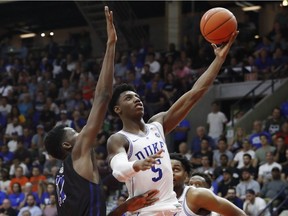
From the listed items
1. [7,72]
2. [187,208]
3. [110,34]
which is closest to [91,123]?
[110,34]

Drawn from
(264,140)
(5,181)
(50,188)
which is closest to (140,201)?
(264,140)

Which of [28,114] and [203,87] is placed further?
[28,114]

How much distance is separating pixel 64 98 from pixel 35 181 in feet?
15.0

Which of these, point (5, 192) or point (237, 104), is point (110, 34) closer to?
point (5, 192)

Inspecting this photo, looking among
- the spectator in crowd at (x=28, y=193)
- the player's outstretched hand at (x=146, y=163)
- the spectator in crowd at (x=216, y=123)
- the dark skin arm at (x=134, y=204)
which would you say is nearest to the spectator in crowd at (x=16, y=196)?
the spectator in crowd at (x=28, y=193)

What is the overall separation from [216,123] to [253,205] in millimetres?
4783

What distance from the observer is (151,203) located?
638cm

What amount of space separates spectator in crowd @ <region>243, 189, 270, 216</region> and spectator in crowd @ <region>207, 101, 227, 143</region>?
14.3 feet

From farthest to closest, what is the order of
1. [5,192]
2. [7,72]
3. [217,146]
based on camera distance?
[7,72] → [5,192] → [217,146]

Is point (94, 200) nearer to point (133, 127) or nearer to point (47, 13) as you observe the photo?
point (133, 127)

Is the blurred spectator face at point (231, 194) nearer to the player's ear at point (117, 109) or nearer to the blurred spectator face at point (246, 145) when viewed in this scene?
the blurred spectator face at point (246, 145)

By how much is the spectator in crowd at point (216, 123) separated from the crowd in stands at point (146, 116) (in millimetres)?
59

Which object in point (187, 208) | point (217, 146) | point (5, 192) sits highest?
point (187, 208)

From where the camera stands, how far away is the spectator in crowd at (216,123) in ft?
58.9
